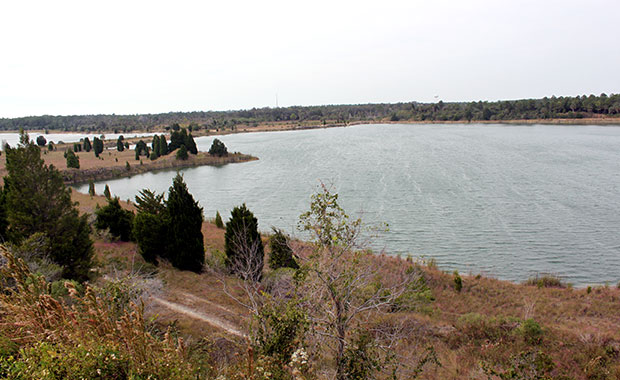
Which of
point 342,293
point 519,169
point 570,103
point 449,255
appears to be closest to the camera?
point 342,293

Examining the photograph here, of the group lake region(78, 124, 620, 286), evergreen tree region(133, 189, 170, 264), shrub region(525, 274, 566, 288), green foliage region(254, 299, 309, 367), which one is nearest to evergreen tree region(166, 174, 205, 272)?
evergreen tree region(133, 189, 170, 264)

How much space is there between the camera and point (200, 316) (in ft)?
41.9

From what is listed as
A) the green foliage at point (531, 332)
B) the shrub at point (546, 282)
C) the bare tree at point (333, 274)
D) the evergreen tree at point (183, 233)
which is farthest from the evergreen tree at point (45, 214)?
the shrub at point (546, 282)

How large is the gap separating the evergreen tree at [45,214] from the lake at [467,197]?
11139 mm

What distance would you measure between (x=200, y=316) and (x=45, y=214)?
8337 millimetres

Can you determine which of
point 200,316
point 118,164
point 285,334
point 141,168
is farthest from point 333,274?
point 118,164

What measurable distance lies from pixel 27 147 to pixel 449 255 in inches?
882

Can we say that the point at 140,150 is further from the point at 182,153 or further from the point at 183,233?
the point at 183,233

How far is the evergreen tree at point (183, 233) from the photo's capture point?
1777 cm

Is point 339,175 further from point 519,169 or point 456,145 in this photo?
point 456,145

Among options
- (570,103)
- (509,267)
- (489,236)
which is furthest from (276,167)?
(570,103)

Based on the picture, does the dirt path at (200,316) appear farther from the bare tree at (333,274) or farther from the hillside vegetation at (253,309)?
the bare tree at (333,274)

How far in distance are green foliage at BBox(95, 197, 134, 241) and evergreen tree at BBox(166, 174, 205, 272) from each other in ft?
16.7

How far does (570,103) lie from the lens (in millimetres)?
119188
